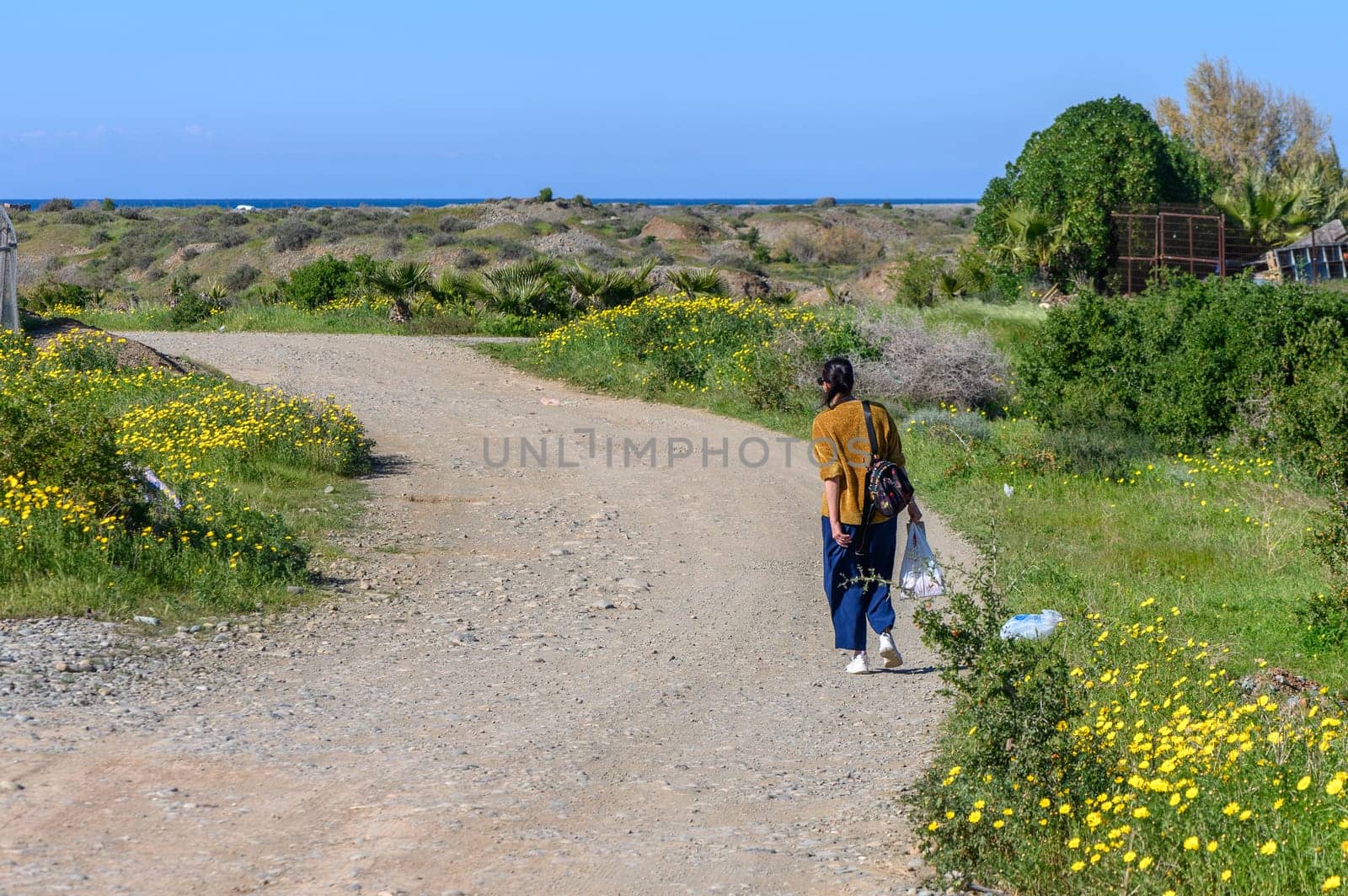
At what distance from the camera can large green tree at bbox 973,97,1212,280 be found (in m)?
23.4

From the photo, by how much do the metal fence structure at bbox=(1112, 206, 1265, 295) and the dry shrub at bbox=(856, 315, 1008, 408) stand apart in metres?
8.03

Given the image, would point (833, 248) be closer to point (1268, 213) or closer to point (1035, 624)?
point (1268, 213)

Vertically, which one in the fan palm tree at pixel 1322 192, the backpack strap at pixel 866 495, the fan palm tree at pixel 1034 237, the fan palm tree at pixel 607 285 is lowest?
the backpack strap at pixel 866 495

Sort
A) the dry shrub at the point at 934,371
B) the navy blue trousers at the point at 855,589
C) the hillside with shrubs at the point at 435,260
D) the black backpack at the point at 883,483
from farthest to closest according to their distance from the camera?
the hillside with shrubs at the point at 435,260 < the dry shrub at the point at 934,371 < the navy blue trousers at the point at 855,589 < the black backpack at the point at 883,483

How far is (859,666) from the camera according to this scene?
687 cm

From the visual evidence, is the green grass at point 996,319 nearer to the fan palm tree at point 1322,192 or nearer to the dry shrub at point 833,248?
the fan palm tree at point 1322,192

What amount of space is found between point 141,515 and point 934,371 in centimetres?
993

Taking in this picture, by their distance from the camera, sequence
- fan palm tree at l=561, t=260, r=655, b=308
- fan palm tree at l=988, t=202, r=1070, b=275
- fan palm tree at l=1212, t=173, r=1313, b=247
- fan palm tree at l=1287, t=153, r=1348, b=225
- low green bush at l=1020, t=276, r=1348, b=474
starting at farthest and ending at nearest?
fan palm tree at l=1287, t=153, r=1348, b=225, fan palm tree at l=1212, t=173, r=1313, b=247, fan palm tree at l=988, t=202, r=1070, b=275, fan palm tree at l=561, t=260, r=655, b=308, low green bush at l=1020, t=276, r=1348, b=474

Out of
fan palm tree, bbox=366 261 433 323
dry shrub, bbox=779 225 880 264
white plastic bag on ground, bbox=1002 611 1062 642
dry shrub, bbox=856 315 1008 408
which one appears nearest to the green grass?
dry shrub, bbox=856 315 1008 408

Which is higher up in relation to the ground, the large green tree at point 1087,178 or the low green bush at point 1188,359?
the large green tree at point 1087,178

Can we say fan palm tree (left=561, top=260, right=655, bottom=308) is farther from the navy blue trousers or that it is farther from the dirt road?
the navy blue trousers

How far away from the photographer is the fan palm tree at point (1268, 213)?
84.2 ft

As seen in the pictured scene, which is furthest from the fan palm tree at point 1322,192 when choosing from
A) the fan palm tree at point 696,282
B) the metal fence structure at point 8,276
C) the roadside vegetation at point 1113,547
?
the metal fence structure at point 8,276

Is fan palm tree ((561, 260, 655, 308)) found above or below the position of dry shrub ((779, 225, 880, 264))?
below
